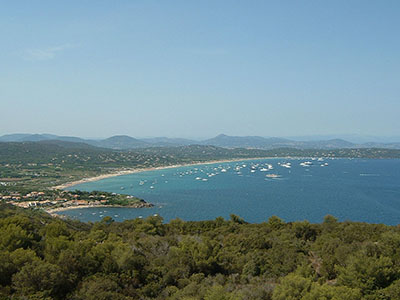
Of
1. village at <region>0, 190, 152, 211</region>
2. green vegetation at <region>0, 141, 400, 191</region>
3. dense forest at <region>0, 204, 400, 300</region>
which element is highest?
dense forest at <region>0, 204, 400, 300</region>

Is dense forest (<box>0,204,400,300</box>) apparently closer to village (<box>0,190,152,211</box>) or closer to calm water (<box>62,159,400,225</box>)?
calm water (<box>62,159,400,225</box>)

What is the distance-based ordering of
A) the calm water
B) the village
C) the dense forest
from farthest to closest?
the village < the calm water < the dense forest

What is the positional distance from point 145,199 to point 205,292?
4578cm

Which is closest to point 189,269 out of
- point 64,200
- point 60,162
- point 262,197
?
point 262,197

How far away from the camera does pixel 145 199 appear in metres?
53.7

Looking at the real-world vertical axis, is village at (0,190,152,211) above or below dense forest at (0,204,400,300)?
below

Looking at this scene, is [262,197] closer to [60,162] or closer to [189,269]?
[189,269]

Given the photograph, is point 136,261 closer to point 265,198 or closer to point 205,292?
point 205,292

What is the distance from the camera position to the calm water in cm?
4222

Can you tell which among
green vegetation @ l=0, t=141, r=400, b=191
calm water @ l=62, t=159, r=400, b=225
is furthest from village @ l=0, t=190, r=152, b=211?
green vegetation @ l=0, t=141, r=400, b=191

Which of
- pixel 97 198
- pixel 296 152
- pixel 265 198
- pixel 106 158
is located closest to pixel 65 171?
pixel 106 158

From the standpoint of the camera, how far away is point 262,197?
53.6m

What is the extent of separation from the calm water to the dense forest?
26.1m

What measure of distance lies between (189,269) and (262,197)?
143ft
